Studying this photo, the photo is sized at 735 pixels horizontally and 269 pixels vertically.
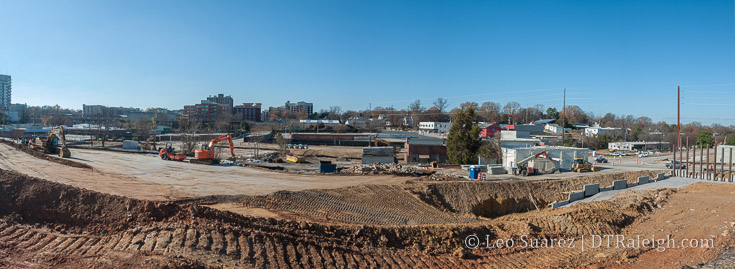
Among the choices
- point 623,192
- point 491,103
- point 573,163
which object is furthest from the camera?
point 491,103

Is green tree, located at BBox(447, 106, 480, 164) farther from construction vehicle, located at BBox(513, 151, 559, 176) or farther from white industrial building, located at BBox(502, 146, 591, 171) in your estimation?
construction vehicle, located at BBox(513, 151, 559, 176)

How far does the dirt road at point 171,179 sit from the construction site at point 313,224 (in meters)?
0.18

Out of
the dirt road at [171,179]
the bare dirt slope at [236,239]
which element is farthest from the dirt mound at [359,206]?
the bare dirt slope at [236,239]

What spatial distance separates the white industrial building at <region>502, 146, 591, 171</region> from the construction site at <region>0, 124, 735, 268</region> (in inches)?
349

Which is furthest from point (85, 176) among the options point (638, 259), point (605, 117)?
point (605, 117)

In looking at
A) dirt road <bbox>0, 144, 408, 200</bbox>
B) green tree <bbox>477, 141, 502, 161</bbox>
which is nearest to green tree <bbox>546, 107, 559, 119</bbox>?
green tree <bbox>477, 141, 502, 161</bbox>

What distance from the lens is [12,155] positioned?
105ft

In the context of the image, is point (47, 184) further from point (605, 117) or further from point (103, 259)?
point (605, 117)

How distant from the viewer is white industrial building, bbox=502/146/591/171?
3331cm

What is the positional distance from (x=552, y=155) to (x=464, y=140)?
836 cm

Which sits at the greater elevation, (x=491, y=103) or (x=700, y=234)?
(x=491, y=103)

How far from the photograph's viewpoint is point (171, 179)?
79.9ft

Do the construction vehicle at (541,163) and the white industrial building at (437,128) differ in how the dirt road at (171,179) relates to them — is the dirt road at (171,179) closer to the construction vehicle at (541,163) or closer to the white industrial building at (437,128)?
the construction vehicle at (541,163)

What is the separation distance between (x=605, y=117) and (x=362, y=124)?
100160 mm
